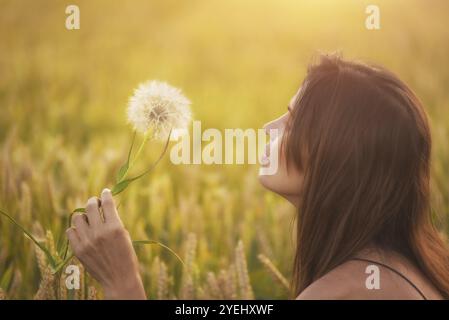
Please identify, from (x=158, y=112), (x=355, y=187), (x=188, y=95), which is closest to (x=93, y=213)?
(x=158, y=112)

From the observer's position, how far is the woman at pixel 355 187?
1290mm

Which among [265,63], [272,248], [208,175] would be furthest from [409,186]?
[265,63]

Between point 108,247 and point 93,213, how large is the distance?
0.22ft

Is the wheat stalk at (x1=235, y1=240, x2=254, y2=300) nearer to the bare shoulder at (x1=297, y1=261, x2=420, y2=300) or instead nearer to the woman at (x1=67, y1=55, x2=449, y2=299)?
the woman at (x1=67, y1=55, x2=449, y2=299)

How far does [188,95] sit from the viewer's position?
3545 millimetres

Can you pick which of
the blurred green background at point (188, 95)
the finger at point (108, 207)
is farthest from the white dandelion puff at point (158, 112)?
the blurred green background at point (188, 95)

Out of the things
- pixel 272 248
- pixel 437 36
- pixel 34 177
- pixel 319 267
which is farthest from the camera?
pixel 437 36

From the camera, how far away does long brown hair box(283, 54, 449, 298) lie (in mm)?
1359

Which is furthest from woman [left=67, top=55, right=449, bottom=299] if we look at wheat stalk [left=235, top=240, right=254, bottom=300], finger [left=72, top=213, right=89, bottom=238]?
wheat stalk [left=235, top=240, right=254, bottom=300]

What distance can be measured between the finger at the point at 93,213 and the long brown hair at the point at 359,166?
41cm

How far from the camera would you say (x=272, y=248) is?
2.33 meters

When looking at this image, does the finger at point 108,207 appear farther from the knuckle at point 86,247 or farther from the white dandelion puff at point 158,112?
the white dandelion puff at point 158,112
